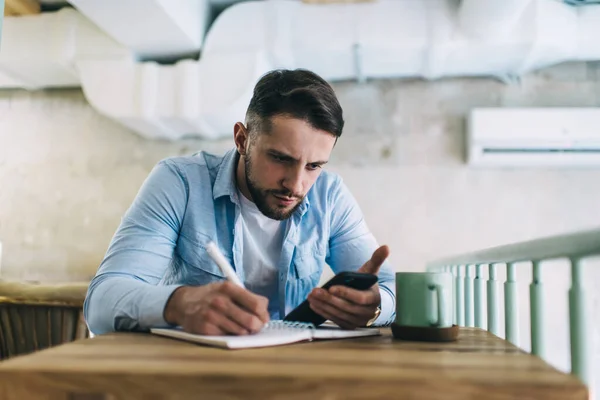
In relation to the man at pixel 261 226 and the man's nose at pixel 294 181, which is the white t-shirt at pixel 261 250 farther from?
the man's nose at pixel 294 181

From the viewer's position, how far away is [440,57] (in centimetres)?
333

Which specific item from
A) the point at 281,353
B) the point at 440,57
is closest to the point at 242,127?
the point at 281,353

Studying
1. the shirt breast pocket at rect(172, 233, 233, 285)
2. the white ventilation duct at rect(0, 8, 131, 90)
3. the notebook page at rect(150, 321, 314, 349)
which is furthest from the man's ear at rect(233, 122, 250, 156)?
the white ventilation duct at rect(0, 8, 131, 90)

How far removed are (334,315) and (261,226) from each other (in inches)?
20.3

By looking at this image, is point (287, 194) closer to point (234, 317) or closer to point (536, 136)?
point (234, 317)

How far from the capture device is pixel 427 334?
907 millimetres

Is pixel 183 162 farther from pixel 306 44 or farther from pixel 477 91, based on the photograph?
pixel 477 91

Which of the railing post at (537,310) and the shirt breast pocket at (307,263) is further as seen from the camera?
the shirt breast pocket at (307,263)

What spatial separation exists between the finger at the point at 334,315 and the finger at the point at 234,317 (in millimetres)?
196

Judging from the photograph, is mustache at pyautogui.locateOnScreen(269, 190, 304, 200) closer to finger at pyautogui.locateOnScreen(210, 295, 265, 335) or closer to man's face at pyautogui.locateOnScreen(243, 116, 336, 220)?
man's face at pyautogui.locateOnScreen(243, 116, 336, 220)

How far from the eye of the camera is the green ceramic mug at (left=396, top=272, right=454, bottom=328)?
92 cm

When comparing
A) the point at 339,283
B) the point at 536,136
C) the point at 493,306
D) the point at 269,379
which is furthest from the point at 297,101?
the point at 536,136

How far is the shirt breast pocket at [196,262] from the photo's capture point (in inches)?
52.6

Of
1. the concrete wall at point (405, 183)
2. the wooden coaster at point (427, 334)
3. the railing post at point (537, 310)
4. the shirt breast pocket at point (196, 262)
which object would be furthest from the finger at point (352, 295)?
the concrete wall at point (405, 183)
